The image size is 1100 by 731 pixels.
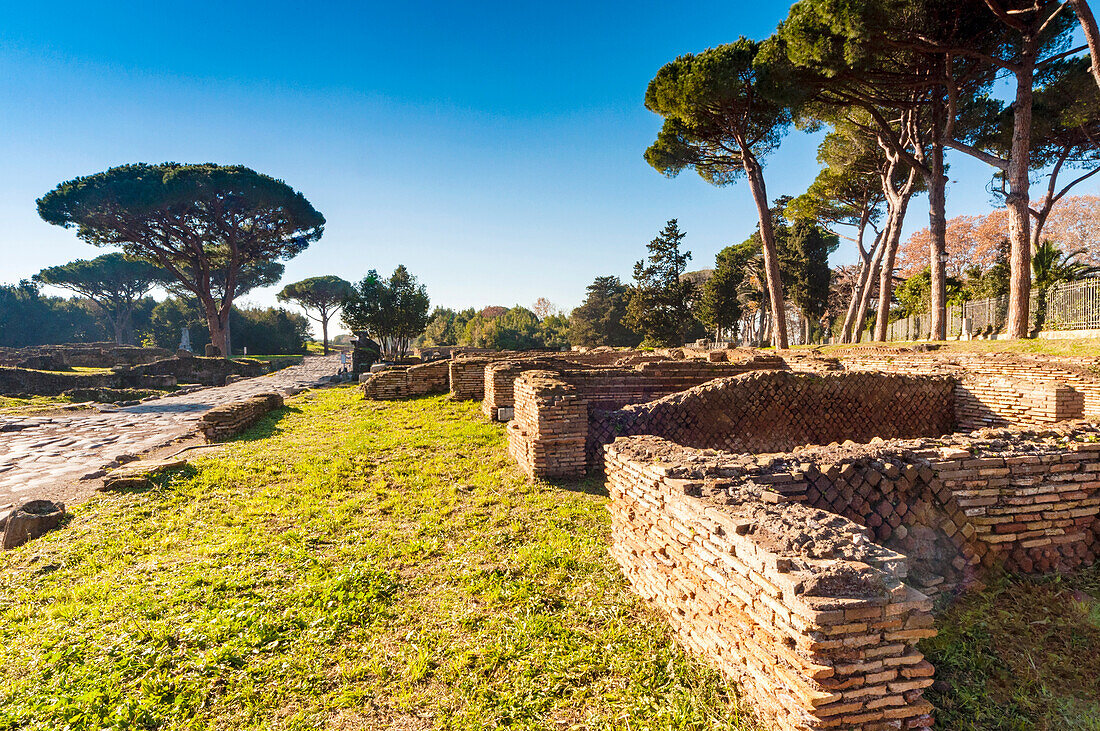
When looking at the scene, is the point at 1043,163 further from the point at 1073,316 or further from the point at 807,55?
the point at 807,55

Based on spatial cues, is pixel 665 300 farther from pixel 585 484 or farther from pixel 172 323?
pixel 172 323

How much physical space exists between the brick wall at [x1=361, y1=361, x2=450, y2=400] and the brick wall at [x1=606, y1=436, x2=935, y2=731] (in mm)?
11359

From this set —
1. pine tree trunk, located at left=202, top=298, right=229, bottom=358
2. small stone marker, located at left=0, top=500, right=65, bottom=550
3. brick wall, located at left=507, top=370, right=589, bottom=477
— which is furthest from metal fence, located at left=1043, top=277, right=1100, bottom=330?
pine tree trunk, located at left=202, top=298, right=229, bottom=358

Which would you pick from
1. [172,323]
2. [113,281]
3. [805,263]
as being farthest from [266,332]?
[805,263]

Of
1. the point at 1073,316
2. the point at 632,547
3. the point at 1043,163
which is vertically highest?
the point at 1043,163

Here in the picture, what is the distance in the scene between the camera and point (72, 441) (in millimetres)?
8047

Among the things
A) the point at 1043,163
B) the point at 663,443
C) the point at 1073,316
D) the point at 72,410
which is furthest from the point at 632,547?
the point at 1043,163

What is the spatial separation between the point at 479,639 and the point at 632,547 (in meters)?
1.21

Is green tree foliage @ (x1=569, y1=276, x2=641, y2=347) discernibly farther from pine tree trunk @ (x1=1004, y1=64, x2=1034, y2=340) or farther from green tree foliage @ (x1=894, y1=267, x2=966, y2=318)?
pine tree trunk @ (x1=1004, y1=64, x2=1034, y2=340)

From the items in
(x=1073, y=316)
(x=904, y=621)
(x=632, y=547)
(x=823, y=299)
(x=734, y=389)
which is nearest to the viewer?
(x=904, y=621)

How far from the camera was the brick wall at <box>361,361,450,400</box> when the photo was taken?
12984 millimetres

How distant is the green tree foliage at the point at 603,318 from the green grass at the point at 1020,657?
40908mm

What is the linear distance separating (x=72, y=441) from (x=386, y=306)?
69.9 feet

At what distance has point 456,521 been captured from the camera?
448 centimetres
